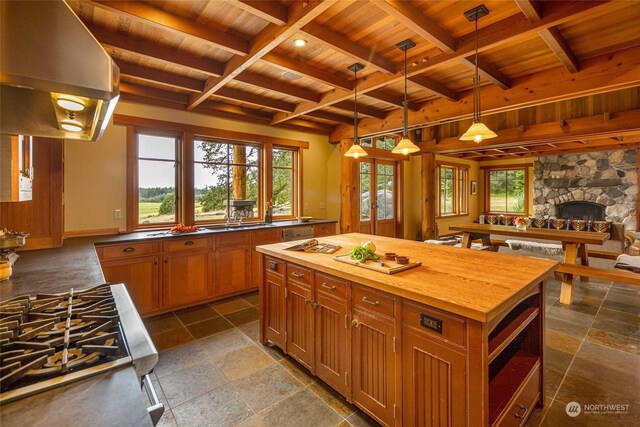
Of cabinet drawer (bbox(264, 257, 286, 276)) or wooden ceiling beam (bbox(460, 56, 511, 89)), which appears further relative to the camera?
wooden ceiling beam (bbox(460, 56, 511, 89))

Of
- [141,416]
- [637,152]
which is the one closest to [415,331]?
[141,416]

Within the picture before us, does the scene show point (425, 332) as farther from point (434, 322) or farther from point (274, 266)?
point (274, 266)

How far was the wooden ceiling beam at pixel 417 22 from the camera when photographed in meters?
1.87

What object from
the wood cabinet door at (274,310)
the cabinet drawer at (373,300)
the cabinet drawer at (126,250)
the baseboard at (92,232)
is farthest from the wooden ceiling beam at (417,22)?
the baseboard at (92,232)

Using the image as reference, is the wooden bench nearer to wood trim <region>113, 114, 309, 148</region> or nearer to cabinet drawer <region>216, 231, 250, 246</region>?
cabinet drawer <region>216, 231, 250, 246</region>

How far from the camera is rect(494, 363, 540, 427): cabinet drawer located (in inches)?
57.6

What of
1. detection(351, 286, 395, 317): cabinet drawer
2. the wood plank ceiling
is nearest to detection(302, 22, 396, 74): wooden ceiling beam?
the wood plank ceiling

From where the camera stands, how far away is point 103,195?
3.45 meters

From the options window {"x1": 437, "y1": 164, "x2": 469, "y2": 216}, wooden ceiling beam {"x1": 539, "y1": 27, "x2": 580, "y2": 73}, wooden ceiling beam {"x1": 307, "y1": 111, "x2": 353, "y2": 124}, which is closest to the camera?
wooden ceiling beam {"x1": 539, "y1": 27, "x2": 580, "y2": 73}

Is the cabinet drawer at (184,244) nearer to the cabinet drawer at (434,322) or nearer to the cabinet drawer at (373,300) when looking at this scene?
the cabinet drawer at (373,300)

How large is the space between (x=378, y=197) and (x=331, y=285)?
494 cm

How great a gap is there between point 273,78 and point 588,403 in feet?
12.9

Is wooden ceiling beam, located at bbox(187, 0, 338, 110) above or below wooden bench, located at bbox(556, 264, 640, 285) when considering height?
above

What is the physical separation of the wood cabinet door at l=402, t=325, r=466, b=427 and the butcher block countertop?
0.22 m
